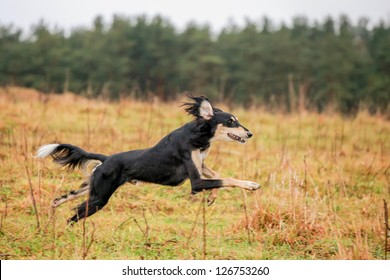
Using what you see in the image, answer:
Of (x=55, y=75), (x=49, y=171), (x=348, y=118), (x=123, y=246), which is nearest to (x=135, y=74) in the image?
(x=55, y=75)

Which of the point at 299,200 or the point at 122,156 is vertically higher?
the point at 122,156

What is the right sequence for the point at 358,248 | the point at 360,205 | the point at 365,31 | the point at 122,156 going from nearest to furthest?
1. the point at 358,248
2. the point at 122,156
3. the point at 360,205
4. the point at 365,31

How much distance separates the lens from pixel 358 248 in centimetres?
482

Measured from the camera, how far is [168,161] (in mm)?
5898

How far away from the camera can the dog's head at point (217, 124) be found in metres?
5.94

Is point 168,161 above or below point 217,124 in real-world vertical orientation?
below

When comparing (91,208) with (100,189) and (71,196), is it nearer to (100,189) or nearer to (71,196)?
(100,189)

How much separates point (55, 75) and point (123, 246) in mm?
36063

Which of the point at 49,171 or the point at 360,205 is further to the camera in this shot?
the point at 49,171

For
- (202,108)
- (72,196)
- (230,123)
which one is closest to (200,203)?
(230,123)

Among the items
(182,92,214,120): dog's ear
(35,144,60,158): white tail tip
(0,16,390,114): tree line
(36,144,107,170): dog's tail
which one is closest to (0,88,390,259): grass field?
(36,144,107,170): dog's tail

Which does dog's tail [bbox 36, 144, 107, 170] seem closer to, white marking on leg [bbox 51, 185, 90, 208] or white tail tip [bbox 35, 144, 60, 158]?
white tail tip [bbox 35, 144, 60, 158]

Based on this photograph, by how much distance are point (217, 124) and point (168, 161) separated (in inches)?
25.6
